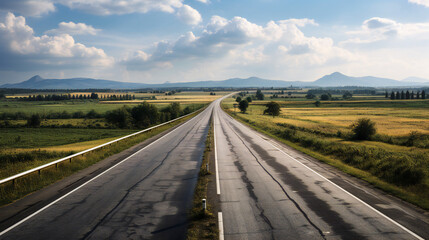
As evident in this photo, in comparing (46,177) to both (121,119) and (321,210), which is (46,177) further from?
(121,119)

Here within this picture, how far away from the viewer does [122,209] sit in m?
9.98

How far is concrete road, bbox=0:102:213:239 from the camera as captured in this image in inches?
317

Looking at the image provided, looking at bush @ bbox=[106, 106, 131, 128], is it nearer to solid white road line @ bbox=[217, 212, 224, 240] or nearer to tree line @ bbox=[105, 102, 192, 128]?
tree line @ bbox=[105, 102, 192, 128]

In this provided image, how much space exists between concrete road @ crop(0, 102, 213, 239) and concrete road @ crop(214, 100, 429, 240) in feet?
6.27

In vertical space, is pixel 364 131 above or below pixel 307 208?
below

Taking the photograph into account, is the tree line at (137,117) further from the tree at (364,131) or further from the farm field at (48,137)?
the tree at (364,131)

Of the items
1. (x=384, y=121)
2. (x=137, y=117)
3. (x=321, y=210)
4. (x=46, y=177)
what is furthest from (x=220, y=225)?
(x=137, y=117)

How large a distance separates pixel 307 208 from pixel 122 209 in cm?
726

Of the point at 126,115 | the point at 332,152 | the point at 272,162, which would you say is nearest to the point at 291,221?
the point at 272,162

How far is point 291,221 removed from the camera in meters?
8.92

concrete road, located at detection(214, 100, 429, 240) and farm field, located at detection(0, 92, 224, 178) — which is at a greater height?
concrete road, located at detection(214, 100, 429, 240)

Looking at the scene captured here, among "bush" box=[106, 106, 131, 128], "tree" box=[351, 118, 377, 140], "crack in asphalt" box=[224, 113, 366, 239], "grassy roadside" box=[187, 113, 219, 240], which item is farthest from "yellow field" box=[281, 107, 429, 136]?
"bush" box=[106, 106, 131, 128]

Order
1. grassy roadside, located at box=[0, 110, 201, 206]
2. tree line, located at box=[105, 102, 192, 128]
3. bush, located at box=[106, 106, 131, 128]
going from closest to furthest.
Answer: grassy roadside, located at box=[0, 110, 201, 206], bush, located at box=[106, 106, 131, 128], tree line, located at box=[105, 102, 192, 128]

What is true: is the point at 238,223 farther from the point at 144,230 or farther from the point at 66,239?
the point at 66,239
